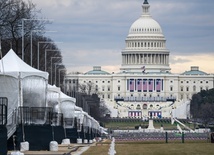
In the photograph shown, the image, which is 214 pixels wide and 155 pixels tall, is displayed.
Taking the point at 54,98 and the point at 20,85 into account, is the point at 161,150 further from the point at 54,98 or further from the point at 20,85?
the point at 54,98

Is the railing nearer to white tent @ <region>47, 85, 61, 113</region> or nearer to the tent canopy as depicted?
the tent canopy

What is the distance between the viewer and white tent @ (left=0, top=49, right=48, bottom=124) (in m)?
37.8

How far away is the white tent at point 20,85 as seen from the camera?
124 ft

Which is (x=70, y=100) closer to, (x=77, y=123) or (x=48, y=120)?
(x=77, y=123)

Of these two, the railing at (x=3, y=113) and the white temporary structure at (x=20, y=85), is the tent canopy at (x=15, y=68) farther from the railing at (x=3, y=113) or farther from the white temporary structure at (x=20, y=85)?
the railing at (x=3, y=113)

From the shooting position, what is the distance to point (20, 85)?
130 ft

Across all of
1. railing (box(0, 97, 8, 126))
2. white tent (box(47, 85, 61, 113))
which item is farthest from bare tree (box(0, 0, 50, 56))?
railing (box(0, 97, 8, 126))

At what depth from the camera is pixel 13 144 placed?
3791 centimetres

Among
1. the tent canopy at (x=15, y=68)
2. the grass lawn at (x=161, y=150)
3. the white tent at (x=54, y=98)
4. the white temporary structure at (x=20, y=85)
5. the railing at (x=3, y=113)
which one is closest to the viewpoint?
the railing at (x=3, y=113)

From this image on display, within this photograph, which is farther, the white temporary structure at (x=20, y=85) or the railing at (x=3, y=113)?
the white temporary structure at (x=20, y=85)

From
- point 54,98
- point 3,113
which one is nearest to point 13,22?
point 54,98

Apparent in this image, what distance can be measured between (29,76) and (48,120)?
2.35 meters

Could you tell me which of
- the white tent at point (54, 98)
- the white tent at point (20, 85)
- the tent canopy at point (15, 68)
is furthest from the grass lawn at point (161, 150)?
the white tent at point (54, 98)

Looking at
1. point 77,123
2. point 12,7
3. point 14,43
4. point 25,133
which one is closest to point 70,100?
point 77,123
